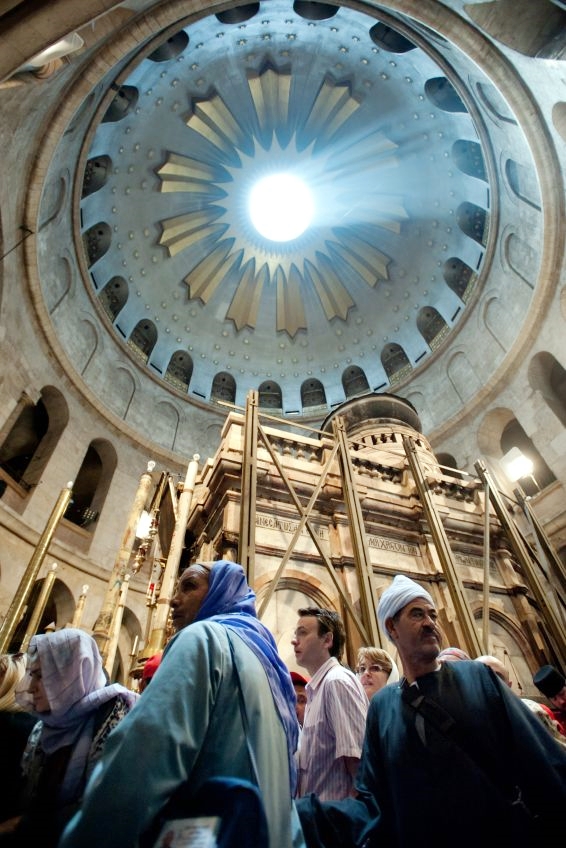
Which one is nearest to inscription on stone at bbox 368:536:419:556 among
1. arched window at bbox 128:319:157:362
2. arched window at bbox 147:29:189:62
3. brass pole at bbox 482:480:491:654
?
brass pole at bbox 482:480:491:654

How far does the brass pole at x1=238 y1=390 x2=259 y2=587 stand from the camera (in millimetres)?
4496

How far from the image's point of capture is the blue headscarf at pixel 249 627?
5.16 ft

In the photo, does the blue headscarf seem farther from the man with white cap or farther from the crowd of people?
the man with white cap

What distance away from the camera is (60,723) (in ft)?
6.60

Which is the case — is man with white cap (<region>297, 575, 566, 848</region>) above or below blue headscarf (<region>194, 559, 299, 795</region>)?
below

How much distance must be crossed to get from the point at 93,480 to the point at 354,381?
14.3 meters

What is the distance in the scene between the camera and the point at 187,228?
2147cm

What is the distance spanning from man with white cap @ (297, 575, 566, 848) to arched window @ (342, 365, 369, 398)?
21.3m

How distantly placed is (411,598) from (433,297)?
20626 mm

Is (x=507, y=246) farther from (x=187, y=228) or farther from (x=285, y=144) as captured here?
(x=187, y=228)

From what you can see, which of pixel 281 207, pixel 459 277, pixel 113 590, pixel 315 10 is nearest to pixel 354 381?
pixel 459 277

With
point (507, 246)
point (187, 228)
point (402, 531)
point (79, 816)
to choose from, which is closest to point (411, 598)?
point (79, 816)

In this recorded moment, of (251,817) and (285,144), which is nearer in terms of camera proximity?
(251,817)

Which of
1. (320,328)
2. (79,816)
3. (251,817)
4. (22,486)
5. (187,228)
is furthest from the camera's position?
(320,328)
